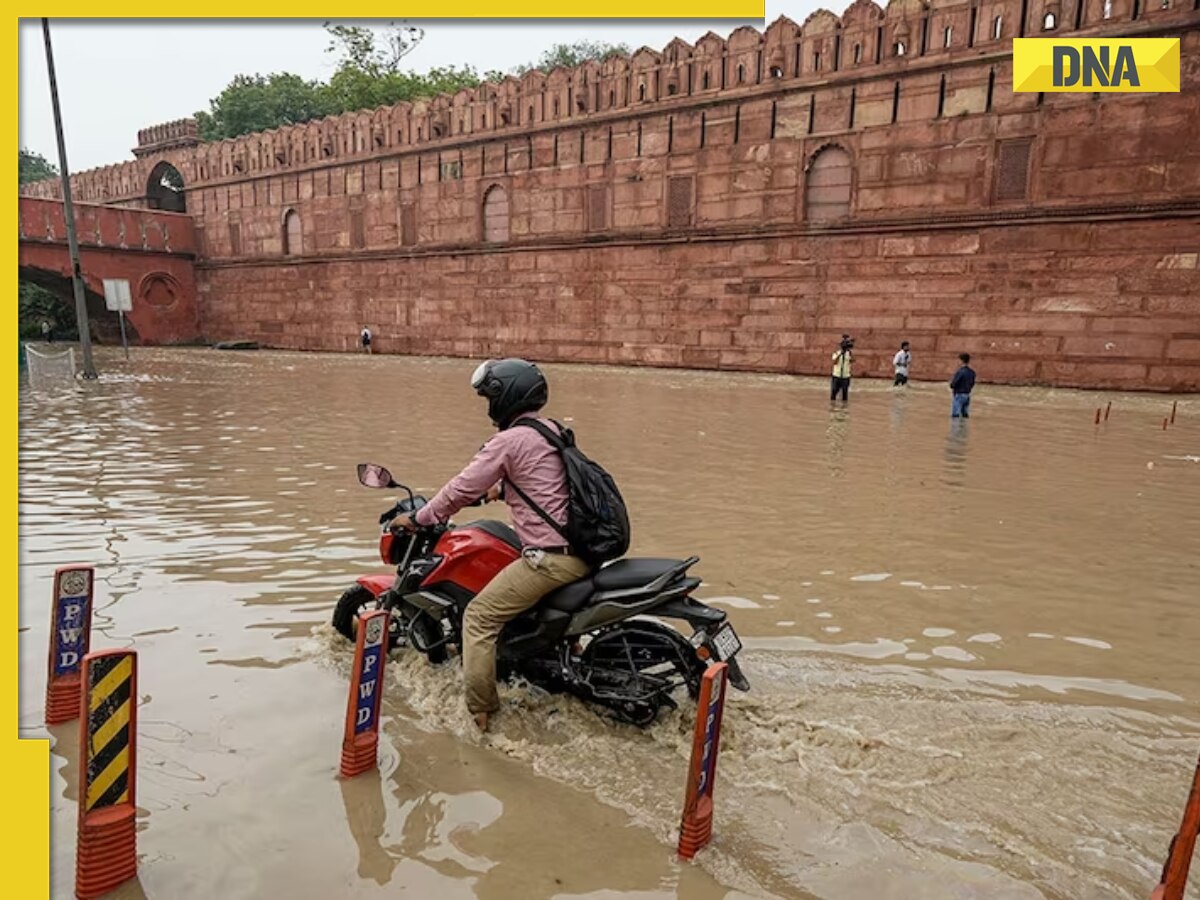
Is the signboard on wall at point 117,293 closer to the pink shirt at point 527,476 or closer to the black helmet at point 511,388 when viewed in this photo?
the black helmet at point 511,388

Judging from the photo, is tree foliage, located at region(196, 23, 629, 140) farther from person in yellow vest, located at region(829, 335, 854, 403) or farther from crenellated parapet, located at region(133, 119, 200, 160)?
person in yellow vest, located at region(829, 335, 854, 403)

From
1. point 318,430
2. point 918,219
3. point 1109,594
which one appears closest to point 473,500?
point 1109,594

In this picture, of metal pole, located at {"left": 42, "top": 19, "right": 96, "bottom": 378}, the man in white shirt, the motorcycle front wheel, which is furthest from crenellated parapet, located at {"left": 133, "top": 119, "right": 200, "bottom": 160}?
the motorcycle front wheel

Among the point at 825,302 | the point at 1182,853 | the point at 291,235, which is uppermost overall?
the point at 291,235

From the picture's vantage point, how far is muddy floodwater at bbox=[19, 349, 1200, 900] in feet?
7.93

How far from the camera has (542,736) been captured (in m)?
3.18

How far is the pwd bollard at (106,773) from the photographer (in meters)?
2.13

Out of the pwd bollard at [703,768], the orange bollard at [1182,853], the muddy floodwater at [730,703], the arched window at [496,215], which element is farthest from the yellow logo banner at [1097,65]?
the pwd bollard at [703,768]

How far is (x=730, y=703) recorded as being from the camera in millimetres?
3357

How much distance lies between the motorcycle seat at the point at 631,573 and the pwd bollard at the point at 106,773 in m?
1.57

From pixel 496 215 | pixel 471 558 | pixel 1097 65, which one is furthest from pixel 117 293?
pixel 1097 65

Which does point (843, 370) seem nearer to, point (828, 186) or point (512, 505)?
point (828, 186)

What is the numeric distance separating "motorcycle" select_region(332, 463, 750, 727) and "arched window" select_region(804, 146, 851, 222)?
20.2 metres

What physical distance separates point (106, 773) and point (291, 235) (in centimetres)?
3553
